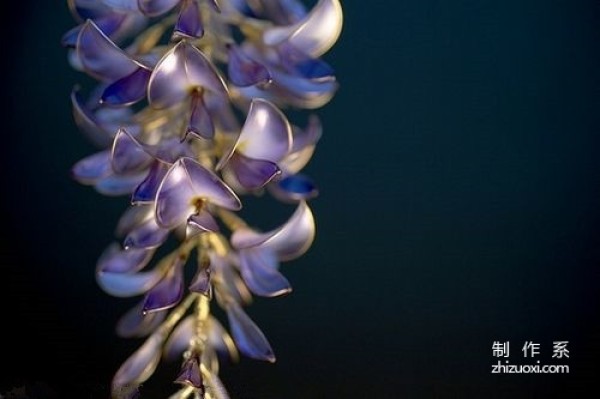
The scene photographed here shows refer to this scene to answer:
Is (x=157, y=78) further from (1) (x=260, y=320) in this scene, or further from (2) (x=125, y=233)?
(1) (x=260, y=320)

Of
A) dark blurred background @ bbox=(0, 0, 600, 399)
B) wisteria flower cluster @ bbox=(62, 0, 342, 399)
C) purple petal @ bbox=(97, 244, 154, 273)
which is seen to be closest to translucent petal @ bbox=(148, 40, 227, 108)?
wisteria flower cluster @ bbox=(62, 0, 342, 399)

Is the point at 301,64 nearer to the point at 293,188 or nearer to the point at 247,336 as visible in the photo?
the point at 293,188

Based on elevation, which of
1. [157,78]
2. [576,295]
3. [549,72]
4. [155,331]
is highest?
[549,72]

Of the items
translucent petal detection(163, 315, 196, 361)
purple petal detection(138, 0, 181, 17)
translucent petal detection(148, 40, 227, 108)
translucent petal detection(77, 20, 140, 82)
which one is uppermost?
purple petal detection(138, 0, 181, 17)

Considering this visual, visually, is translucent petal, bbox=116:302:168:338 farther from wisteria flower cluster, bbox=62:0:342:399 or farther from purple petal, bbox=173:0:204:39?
purple petal, bbox=173:0:204:39

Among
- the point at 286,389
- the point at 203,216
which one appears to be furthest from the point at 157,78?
the point at 286,389
